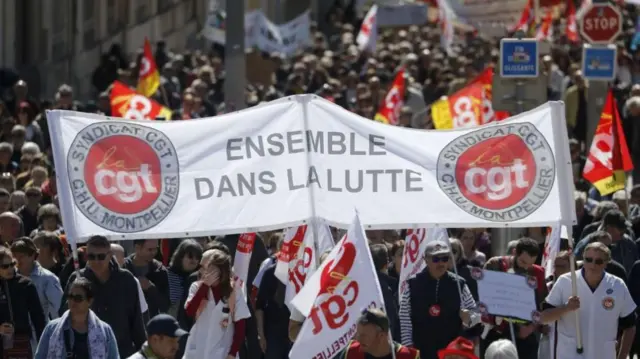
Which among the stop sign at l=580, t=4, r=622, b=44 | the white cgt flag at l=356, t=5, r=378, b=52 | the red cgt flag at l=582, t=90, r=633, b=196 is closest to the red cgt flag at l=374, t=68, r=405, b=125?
the stop sign at l=580, t=4, r=622, b=44

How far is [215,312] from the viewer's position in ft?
41.8

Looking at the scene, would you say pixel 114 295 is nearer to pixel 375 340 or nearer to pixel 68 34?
pixel 375 340

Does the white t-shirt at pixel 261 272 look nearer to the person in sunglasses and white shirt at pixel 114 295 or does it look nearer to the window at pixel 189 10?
the person in sunglasses and white shirt at pixel 114 295

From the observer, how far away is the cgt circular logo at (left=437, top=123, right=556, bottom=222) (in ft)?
43.2

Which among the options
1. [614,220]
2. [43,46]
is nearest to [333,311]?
[614,220]

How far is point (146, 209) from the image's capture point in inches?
506

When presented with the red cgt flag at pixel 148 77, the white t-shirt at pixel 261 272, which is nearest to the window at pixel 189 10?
the red cgt flag at pixel 148 77

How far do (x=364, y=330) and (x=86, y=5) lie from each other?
1102 inches

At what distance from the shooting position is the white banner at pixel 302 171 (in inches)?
507

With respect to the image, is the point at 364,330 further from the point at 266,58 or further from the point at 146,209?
the point at 266,58

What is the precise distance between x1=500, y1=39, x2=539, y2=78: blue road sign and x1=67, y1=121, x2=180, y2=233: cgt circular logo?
7.39 metres

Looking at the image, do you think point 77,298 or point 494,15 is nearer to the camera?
point 77,298

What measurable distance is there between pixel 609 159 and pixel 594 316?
15.3ft

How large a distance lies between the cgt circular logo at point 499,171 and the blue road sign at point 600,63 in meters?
9.03
